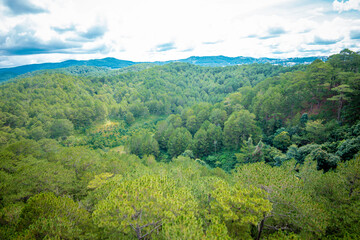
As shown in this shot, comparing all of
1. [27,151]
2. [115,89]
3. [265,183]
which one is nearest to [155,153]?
[27,151]

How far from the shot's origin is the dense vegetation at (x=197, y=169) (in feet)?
31.9

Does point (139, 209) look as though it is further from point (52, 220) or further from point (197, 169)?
point (197, 169)

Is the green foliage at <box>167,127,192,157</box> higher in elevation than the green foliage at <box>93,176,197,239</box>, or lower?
lower

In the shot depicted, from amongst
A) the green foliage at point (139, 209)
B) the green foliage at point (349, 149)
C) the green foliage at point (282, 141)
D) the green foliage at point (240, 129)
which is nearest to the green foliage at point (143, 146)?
the green foliage at point (240, 129)

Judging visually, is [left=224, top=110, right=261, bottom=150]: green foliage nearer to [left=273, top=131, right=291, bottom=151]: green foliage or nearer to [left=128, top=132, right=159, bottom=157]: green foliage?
[left=273, top=131, right=291, bottom=151]: green foliage

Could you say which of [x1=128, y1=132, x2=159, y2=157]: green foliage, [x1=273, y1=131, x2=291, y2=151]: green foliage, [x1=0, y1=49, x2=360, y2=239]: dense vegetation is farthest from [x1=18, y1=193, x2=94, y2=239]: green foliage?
[x1=128, y1=132, x2=159, y2=157]: green foliage

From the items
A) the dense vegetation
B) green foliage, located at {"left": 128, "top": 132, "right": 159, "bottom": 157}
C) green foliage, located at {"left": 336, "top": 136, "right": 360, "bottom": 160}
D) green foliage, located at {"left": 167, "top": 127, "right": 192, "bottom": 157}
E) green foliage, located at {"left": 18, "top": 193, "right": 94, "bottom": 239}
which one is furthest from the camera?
green foliage, located at {"left": 128, "top": 132, "right": 159, "bottom": 157}

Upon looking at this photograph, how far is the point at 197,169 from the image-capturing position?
27906 mm

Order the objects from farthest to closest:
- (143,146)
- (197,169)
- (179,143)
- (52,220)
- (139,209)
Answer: (143,146) < (179,143) < (197,169) < (139,209) < (52,220)

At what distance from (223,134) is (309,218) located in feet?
110

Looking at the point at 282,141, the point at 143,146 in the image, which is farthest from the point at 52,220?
the point at 143,146

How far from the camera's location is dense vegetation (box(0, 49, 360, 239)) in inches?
383

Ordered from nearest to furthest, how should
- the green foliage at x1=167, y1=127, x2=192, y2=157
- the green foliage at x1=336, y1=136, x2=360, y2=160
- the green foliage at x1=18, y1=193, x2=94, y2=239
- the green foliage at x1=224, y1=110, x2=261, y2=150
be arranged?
1. the green foliage at x1=18, y1=193, x2=94, y2=239
2. the green foliage at x1=336, y1=136, x2=360, y2=160
3. the green foliage at x1=224, y1=110, x2=261, y2=150
4. the green foliage at x1=167, y1=127, x2=192, y2=157

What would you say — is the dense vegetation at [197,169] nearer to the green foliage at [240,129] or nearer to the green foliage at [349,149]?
the green foliage at [349,149]
